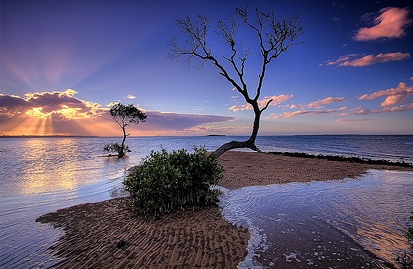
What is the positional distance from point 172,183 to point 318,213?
6.63 meters

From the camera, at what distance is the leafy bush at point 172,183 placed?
31.7ft

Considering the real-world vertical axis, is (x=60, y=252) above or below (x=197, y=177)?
below

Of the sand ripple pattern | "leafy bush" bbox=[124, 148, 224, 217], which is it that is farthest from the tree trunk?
the sand ripple pattern

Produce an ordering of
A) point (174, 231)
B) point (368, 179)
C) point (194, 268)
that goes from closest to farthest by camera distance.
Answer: point (194, 268), point (174, 231), point (368, 179)

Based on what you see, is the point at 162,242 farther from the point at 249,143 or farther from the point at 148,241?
the point at 249,143

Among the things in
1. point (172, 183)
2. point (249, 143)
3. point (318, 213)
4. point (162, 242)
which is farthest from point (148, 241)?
point (318, 213)

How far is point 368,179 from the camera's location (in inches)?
749

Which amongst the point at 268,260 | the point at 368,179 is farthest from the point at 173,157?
the point at 368,179

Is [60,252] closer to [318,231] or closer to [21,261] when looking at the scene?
[21,261]

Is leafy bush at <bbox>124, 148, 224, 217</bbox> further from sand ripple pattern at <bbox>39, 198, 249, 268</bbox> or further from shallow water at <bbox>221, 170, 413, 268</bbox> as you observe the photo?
shallow water at <bbox>221, 170, 413, 268</bbox>

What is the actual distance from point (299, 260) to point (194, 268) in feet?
9.38

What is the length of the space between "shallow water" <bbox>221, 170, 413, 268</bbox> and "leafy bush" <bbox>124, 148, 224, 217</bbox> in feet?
5.31

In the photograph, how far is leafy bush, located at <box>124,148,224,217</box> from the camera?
9.65 metres

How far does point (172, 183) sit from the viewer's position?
9812mm
